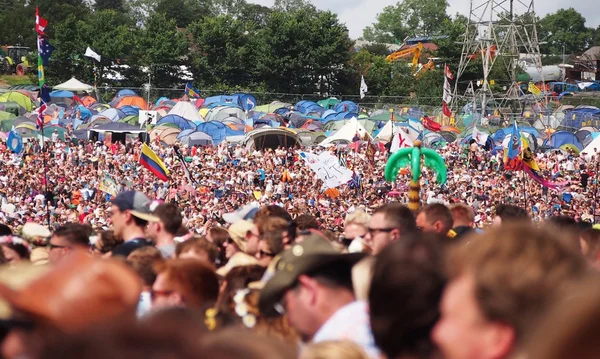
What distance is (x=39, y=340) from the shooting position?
157cm

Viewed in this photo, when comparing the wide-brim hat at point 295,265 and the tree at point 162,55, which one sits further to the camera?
the tree at point 162,55

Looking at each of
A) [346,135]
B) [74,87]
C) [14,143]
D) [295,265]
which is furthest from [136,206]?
[74,87]

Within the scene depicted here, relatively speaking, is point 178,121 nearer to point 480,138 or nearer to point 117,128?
point 117,128

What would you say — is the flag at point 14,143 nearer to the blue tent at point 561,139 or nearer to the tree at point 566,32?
the blue tent at point 561,139

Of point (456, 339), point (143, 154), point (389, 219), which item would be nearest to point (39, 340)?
point (456, 339)

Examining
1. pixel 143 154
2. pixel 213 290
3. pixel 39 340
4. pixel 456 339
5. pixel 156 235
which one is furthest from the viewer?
pixel 143 154

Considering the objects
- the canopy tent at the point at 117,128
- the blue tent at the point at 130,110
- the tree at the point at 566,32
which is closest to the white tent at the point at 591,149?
the canopy tent at the point at 117,128

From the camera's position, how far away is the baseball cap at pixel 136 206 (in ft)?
16.8

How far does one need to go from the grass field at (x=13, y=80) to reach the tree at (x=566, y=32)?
7884 cm

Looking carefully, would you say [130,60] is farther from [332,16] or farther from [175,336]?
[175,336]

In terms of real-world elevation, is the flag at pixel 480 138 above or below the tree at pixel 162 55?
below

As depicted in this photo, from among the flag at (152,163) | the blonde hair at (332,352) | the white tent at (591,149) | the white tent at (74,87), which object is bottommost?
the white tent at (591,149)

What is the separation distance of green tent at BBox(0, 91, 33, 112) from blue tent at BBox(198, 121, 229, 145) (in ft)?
42.9

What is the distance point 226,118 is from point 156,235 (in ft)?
120
